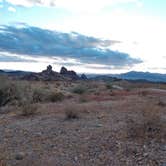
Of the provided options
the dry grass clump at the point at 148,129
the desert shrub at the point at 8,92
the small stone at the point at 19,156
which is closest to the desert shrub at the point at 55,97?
the desert shrub at the point at 8,92

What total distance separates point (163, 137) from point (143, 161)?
220cm

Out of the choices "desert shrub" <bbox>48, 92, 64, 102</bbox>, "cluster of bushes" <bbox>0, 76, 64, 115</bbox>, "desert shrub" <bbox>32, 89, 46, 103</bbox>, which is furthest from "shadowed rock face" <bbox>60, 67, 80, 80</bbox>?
"desert shrub" <bbox>48, 92, 64, 102</bbox>

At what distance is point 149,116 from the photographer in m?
14.3

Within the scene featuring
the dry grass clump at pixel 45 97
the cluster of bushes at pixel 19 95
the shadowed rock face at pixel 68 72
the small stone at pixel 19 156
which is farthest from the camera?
the shadowed rock face at pixel 68 72

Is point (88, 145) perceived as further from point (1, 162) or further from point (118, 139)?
point (1, 162)

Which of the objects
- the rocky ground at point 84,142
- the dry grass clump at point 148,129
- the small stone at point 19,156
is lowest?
the small stone at point 19,156

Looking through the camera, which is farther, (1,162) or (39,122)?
(39,122)

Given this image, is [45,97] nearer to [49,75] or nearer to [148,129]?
[148,129]

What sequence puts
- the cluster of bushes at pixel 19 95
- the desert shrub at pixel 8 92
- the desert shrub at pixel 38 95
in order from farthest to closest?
the desert shrub at pixel 38 95 → the desert shrub at pixel 8 92 → the cluster of bushes at pixel 19 95

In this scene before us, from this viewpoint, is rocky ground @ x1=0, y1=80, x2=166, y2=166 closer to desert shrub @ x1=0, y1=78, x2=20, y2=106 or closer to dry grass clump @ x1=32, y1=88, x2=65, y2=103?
desert shrub @ x1=0, y1=78, x2=20, y2=106

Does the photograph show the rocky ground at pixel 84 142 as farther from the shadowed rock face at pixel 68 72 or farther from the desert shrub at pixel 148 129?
the shadowed rock face at pixel 68 72

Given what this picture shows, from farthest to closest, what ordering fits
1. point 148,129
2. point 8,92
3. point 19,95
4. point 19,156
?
point 19,95 → point 8,92 → point 148,129 → point 19,156

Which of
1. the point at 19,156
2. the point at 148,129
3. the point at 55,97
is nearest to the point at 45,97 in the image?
the point at 55,97

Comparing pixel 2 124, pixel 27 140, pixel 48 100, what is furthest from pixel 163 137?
pixel 48 100
